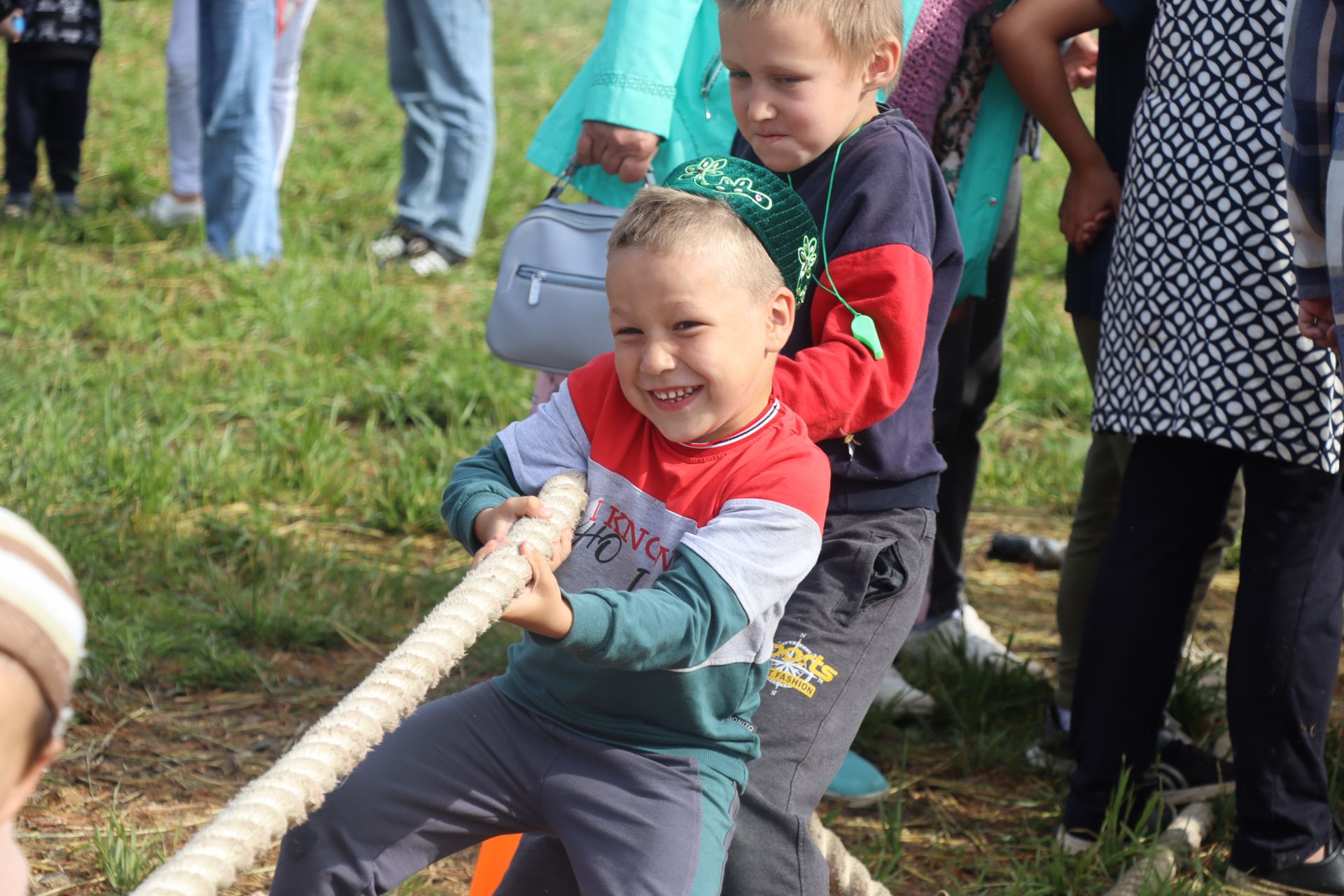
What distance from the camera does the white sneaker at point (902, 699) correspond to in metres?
3.00

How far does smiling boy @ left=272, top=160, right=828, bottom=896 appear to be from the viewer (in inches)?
67.8

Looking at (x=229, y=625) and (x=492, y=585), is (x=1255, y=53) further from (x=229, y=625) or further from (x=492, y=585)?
(x=229, y=625)

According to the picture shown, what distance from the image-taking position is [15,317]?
488cm

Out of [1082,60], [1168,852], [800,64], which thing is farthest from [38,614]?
[1082,60]

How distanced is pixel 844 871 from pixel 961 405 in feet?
3.87

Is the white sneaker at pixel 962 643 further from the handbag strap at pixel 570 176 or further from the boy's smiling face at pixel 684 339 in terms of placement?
the boy's smiling face at pixel 684 339

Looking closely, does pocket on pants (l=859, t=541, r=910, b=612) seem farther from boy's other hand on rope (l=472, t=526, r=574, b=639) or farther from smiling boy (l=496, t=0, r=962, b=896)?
boy's other hand on rope (l=472, t=526, r=574, b=639)

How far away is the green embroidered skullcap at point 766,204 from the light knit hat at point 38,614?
1024 mm

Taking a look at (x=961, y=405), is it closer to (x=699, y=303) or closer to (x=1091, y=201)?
(x=1091, y=201)

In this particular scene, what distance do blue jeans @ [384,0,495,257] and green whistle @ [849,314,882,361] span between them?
423 centimetres

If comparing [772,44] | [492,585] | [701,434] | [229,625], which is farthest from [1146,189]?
[229,625]

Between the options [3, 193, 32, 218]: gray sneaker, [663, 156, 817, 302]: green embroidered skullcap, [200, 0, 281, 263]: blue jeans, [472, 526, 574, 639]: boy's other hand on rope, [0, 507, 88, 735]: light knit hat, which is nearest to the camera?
[0, 507, 88, 735]: light knit hat

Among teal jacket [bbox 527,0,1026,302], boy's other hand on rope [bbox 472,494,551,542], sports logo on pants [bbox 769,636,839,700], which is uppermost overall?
teal jacket [bbox 527,0,1026,302]

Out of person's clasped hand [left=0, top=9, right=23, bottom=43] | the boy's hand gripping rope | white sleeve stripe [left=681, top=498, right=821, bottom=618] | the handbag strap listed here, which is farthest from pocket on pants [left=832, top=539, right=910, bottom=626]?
person's clasped hand [left=0, top=9, right=23, bottom=43]
